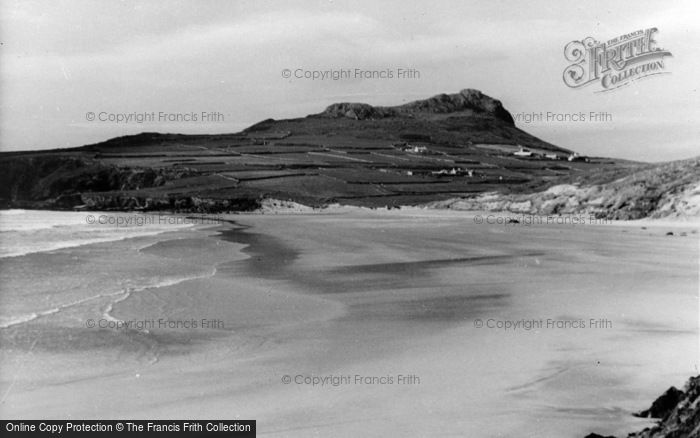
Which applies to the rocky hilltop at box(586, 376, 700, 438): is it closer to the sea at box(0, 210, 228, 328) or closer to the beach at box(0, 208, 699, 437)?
the beach at box(0, 208, 699, 437)

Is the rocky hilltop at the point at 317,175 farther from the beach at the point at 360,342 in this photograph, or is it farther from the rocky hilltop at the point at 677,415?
the rocky hilltop at the point at 677,415

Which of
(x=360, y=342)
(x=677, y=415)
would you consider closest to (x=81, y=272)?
(x=360, y=342)

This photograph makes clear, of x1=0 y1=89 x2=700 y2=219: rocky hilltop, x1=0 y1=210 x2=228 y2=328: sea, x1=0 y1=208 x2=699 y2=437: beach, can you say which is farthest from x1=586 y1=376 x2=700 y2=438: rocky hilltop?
x1=0 y1=89 x2=700 y2=219: rocky hilltop

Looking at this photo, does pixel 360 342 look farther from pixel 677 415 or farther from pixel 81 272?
pixel 81 272

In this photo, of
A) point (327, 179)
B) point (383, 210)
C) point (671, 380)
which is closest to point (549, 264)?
point (671, 380)

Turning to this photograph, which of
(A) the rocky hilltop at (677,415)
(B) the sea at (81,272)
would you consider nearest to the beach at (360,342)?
(B) the sea at (81,272)
